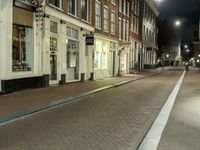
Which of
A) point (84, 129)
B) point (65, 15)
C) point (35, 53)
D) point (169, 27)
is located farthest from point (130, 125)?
point (169, 27)

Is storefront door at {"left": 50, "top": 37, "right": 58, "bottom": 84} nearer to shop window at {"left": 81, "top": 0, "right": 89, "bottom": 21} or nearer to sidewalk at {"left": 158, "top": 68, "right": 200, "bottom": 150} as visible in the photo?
shop window at {"left": 81, "top": 0, "right": 89, "bottom": 21}

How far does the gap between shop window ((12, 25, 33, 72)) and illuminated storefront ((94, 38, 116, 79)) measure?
11626 mm

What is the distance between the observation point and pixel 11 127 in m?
9.26

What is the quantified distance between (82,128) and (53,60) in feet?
42.5

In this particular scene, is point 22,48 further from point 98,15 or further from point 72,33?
point 98,15

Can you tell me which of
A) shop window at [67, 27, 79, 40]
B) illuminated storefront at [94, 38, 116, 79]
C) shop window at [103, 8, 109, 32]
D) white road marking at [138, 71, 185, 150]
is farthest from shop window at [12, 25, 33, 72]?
shop window at [103, 8, 109, 32]

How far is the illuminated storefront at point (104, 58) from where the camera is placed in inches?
1211

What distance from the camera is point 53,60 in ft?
71.4

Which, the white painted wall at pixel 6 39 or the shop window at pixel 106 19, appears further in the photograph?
the shop window at pixel 106 19

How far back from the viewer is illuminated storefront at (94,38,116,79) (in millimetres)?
30750

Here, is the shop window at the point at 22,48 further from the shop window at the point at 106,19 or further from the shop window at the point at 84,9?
the shop window at the point at 106,19

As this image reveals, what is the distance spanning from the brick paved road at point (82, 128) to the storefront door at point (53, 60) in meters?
8.11

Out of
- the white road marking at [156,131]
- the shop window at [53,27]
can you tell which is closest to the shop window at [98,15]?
the shop window at [53,27]

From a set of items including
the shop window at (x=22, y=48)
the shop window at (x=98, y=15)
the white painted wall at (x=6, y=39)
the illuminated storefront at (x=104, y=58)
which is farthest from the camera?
the illuminated storefront at (x=104, y=58)
